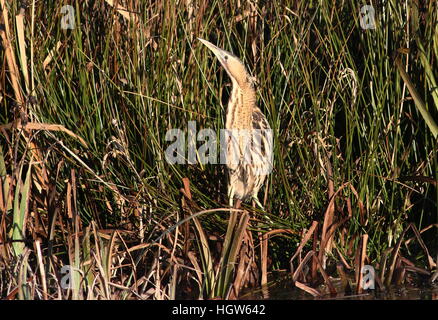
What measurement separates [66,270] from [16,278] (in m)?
0.18

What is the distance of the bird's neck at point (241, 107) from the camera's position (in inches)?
117

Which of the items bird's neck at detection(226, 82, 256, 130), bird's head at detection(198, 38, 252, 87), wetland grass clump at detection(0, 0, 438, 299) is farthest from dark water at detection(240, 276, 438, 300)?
bird's head at detection(198, 38, 252, 87)

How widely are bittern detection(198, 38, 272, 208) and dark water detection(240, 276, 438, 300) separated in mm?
351

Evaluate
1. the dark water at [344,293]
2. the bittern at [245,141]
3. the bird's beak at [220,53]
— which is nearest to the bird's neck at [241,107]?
the bittern at [245,141]

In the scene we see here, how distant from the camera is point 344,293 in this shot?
8.63 feet

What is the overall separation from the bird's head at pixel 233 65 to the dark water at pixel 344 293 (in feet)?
2.19

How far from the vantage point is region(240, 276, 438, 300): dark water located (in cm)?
261

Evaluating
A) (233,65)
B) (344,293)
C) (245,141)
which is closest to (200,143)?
(245,141)

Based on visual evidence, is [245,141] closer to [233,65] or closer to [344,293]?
[233,65]

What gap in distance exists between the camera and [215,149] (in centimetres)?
303

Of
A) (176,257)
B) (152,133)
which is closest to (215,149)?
(152,133)

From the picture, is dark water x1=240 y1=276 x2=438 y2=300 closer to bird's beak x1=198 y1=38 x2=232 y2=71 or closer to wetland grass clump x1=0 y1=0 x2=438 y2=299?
wetland grass clump x1=0 y1=0 x2=438 y2=299

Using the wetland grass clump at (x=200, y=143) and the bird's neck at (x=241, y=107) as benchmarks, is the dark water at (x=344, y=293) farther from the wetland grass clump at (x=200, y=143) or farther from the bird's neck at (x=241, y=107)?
the bird's neck at (x=241, y=107)

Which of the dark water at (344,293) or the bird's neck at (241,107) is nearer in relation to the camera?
the dark water at (344,293)
